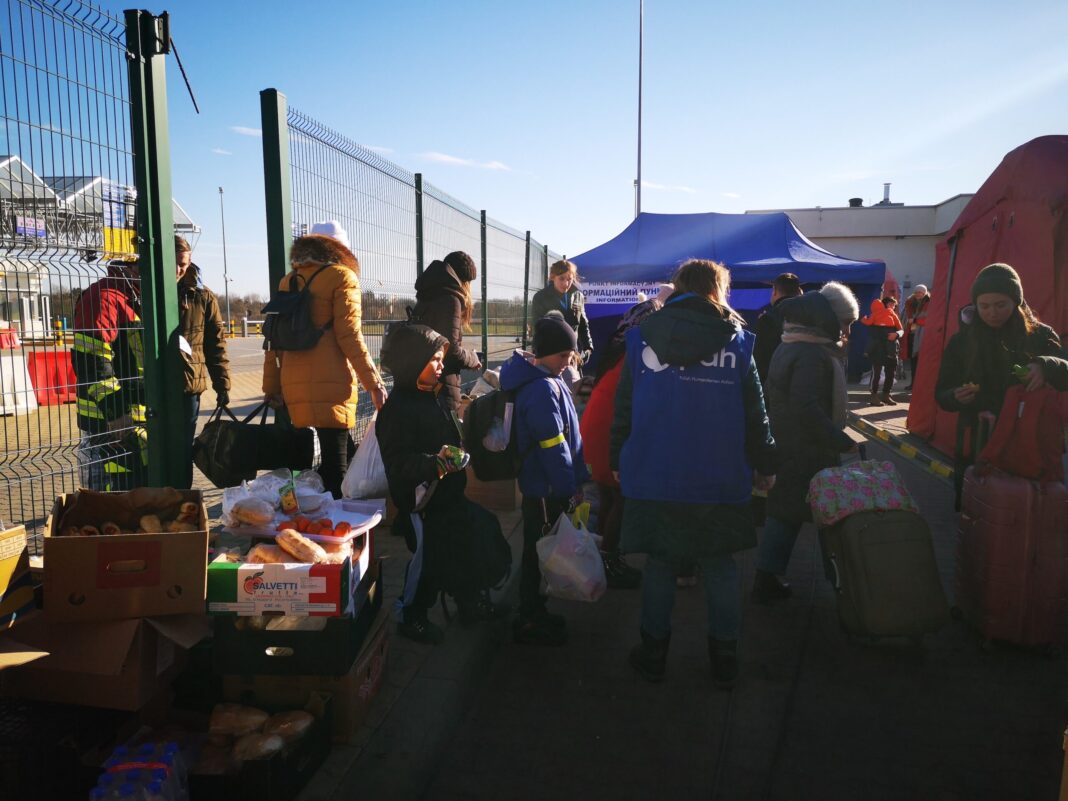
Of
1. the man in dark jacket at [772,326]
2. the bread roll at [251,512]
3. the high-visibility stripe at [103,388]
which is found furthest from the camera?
the man in dark jacket at [772,326]

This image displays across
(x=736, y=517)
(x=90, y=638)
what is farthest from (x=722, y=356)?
(x=90, y=638)

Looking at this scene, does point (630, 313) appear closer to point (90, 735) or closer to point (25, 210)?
point (25, 210)

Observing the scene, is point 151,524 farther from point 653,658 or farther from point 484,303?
point 484,303

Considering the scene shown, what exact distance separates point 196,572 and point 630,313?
9.46 feet

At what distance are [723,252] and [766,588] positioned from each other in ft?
26.4

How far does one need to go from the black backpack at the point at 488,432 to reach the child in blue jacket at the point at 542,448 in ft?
0.10

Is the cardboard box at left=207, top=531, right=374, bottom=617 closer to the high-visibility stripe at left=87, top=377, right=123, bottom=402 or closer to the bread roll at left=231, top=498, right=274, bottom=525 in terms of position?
the bread roll at left=231, top=498, right=274, bottom=525

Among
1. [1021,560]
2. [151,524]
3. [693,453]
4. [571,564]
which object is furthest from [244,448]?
[1021,560]

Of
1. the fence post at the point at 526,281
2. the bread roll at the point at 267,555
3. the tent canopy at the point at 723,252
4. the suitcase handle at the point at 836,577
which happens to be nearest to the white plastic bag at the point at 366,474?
the bread roll at the point at 267,555

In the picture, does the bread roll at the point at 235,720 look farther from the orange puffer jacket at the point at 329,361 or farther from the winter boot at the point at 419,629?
the orange puffer jacket at the point at 329,361

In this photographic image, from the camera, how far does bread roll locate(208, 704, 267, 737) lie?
258 centimetres

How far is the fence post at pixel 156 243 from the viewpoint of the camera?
329 cm

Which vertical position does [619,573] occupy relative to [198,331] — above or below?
below

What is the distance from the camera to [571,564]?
144 inches
